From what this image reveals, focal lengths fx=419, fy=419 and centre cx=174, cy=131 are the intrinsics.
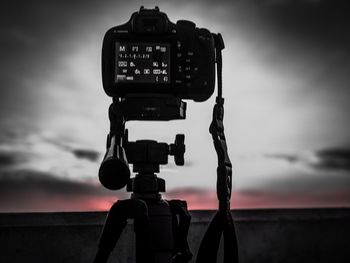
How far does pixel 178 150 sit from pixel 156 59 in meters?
0.29

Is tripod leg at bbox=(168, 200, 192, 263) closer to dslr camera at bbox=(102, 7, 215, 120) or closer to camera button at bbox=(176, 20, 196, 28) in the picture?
dslr camera at bbox=(102, 7, 215, 120)

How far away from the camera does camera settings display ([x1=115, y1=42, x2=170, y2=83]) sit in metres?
1.31

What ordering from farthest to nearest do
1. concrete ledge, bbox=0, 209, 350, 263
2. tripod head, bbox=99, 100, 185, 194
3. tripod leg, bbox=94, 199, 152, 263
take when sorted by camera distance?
concrete ledge, bbox=0, 209, 350, 263 < tripod head, bbox=99, 100, 185, 194 < tripod leg, bbox=94, 199, 152, 263

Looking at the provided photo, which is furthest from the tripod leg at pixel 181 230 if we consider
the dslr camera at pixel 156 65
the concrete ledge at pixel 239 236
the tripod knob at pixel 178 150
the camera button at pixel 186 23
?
the concrete ledge at pixel 239 236

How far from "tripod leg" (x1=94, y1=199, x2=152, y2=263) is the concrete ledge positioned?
3.50 feet

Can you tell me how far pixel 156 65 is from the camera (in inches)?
51.6

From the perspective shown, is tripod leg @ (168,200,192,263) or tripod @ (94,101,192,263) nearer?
tripod @ (94,101,192,263)

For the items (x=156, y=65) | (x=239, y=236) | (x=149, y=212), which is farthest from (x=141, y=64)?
(x=239, y=236)

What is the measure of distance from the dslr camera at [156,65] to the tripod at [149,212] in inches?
4.4

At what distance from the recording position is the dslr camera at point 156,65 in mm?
1301

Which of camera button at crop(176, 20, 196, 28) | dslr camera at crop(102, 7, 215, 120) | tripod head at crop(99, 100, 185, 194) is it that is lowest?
tripod head at crop(99, 100, 185, 194)

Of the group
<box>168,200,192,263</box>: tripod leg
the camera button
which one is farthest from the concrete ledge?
the camera button

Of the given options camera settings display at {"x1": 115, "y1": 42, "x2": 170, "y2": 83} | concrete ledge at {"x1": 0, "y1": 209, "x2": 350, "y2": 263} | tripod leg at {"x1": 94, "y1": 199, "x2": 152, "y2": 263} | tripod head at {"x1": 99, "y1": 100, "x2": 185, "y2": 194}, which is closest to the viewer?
tripod leg at {"x1": 94, "y1": 199, "x2": 152, "y2": 263}

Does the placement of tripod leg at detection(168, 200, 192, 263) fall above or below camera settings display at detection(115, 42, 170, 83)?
below
